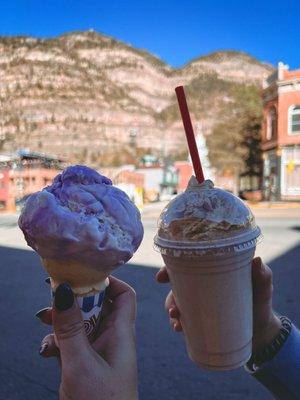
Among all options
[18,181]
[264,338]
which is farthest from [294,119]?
[264,338]

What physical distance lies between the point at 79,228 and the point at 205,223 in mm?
370

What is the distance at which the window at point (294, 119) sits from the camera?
23.2 meters

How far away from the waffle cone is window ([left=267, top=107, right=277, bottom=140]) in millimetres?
24765


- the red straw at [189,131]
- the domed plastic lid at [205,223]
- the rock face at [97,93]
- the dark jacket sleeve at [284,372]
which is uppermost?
the rock face at [97,93]

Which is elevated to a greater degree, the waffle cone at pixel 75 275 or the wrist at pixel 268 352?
the waffle cone at pixel 75 275

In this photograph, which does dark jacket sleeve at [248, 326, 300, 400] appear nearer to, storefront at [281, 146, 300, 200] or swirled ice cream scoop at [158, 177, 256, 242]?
swirled ice cream scoop at [158, 177, 256, 242]

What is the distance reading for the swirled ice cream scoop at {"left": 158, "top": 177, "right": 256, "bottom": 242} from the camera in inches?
47.6

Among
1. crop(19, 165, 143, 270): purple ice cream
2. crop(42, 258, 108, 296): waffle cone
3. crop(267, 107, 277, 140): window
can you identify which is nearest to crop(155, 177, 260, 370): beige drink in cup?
→ crop(19, 165, 143, 270): purple ice cream

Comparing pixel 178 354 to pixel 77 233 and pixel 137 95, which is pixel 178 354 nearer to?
pixel 77 233

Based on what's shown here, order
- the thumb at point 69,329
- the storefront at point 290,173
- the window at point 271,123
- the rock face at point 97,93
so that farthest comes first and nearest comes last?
the rock face at point 97,93
the window at point 271,123
the storefront at point 290,173
the thumb at point 69,329

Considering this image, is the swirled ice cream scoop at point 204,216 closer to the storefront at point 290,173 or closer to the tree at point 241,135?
the storefront at point 290,173

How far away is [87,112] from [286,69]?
93.1 meters

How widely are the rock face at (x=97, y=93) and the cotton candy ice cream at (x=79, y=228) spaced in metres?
83.5

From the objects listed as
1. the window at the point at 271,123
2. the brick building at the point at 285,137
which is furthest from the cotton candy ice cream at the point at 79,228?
the window at the point at 271,123
